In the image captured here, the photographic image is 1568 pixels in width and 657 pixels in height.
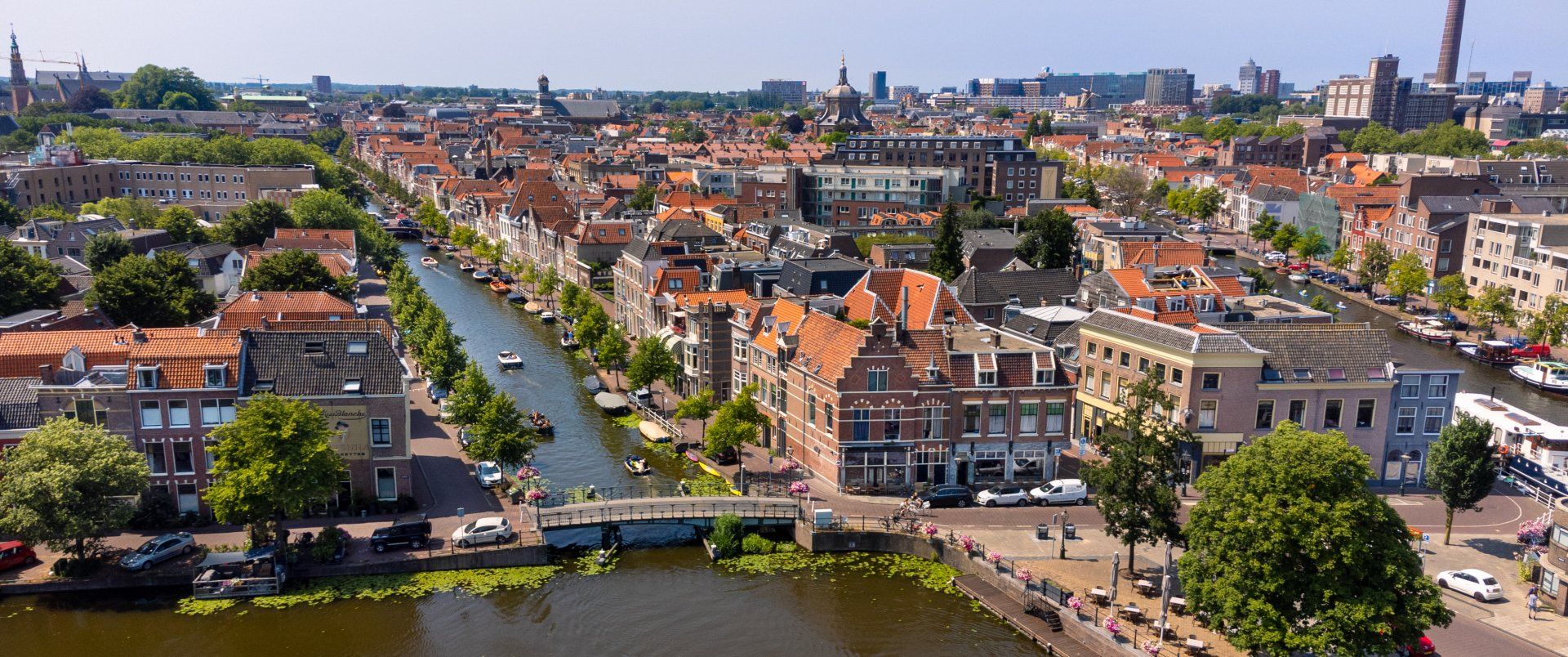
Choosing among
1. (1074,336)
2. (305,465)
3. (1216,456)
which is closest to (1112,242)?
(1074,336)

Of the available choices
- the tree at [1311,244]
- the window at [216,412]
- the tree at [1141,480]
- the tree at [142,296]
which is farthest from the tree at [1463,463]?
the tree at [1311,244]

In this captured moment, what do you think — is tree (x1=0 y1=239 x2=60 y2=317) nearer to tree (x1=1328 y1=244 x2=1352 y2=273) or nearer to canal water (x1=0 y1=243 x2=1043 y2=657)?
canal water (x1=0 y1=243 x2=1043 y2=657)

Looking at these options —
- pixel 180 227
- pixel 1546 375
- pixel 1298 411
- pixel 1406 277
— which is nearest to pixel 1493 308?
pixel 1406 277

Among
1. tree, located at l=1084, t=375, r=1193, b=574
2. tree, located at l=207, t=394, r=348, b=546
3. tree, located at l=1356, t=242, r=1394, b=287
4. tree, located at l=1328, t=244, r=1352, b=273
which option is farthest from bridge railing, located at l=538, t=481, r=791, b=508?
tree, located at l=1328, t=244, r=1352, b=273

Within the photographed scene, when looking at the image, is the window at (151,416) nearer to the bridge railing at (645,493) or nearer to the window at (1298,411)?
the bridge railing at (645,493)

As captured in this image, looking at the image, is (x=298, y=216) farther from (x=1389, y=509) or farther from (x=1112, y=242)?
(x=1389, y=509)

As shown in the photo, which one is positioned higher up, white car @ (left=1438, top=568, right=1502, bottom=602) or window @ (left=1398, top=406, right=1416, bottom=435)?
window @ (left=1398, top=406, right=1416, bottom=435)

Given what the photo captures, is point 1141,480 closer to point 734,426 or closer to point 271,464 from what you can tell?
point 734,426
